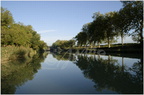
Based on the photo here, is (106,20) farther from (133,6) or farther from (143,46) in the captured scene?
(143,46)

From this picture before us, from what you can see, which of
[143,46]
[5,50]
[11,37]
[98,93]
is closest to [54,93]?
[98,93]

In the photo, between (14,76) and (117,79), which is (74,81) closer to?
(117,79)

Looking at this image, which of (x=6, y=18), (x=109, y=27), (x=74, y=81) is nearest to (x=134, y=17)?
(x=109, y=27)

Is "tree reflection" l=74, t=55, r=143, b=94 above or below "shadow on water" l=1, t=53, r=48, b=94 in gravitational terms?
above

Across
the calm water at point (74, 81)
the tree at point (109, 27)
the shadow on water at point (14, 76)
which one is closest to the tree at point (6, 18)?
the shadow on water at point (14, 76)

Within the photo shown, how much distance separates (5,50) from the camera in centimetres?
2108

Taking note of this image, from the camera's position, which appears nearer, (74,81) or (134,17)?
(74,81)

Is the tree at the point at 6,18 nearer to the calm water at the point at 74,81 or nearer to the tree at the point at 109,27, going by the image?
the calm water at the point at 74,81

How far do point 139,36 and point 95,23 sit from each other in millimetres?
22848

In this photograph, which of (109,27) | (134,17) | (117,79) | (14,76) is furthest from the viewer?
(109,27)

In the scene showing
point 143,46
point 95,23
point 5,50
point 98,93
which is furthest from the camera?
point 95,23

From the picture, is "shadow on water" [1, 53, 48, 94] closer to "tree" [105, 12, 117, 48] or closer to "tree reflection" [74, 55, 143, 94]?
"tree reflection" [74, 55, 143, 94]

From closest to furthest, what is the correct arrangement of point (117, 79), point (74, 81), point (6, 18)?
point (74, 81) → point (117, 79) → point (6, 18)

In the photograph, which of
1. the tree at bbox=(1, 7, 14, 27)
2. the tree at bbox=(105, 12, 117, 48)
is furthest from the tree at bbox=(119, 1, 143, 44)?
the tree at bbox=(1, 7, 14, 27)
